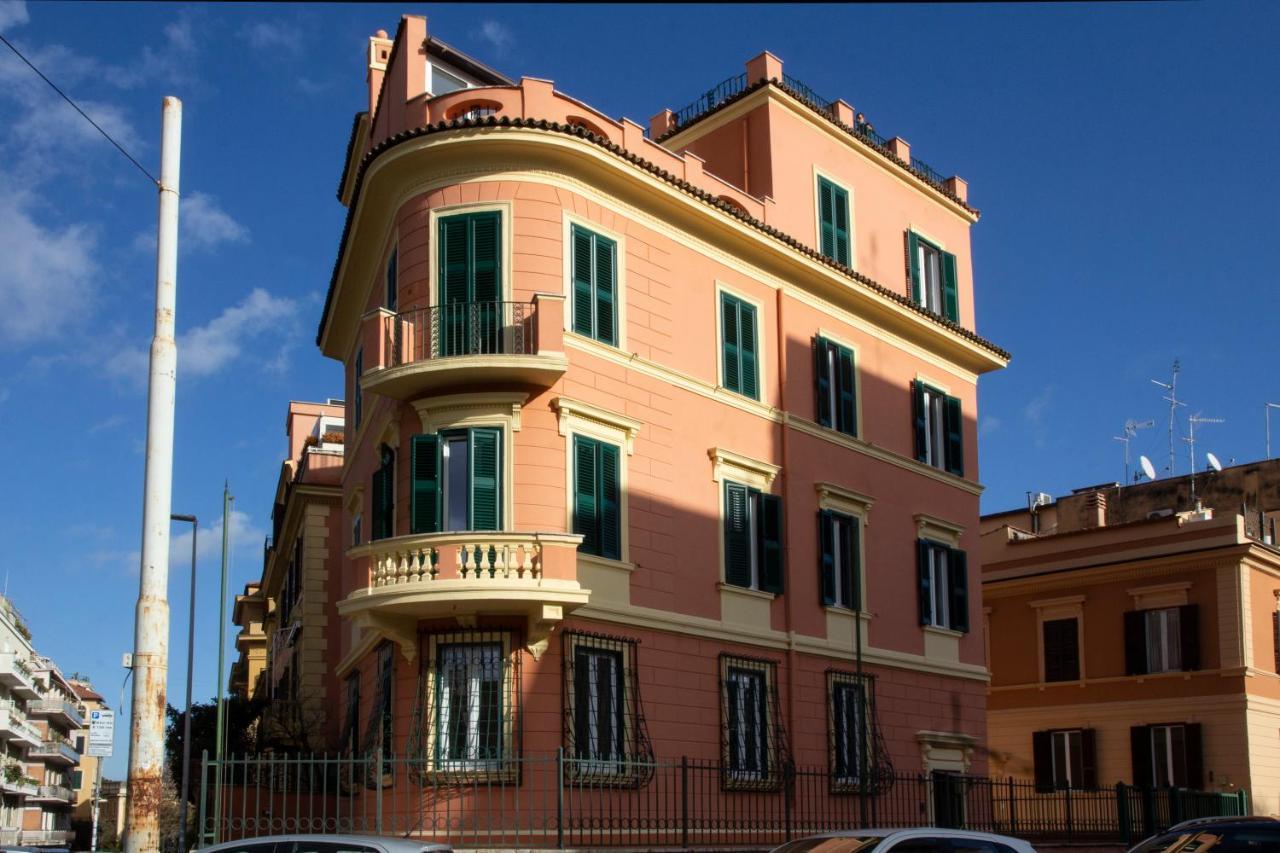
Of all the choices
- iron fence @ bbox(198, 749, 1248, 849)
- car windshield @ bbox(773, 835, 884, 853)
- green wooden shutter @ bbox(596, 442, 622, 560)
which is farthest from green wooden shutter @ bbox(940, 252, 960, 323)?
car windshield @ bbox(773, 835, 884, 853)

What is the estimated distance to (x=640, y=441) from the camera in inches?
969

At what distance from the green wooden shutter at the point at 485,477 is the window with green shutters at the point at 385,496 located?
2089 millimetres

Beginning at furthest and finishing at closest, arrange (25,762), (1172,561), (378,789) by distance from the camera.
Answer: (25,762)
(1172,561)
(378,789)

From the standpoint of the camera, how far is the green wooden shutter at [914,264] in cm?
3186

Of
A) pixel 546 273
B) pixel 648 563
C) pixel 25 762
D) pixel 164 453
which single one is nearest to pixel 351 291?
pixel 546 273

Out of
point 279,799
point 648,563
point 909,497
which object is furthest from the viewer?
point 909,497

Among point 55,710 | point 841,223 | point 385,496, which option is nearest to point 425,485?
point 385,496

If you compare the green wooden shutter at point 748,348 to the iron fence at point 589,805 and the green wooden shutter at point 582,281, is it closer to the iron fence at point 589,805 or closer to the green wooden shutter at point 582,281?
the green wooden shutter at point 582,281

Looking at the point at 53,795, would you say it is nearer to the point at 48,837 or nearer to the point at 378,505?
the point at 48,837

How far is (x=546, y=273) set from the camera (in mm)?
23547

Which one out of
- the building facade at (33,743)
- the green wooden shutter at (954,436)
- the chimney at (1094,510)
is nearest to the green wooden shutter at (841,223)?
the green wooden shutter at (954,436)

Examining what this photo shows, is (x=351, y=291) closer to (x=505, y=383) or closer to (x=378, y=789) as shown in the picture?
(x=505, y=383)

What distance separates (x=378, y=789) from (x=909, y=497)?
14.4 metres

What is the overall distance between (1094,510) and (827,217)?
21.8 m
